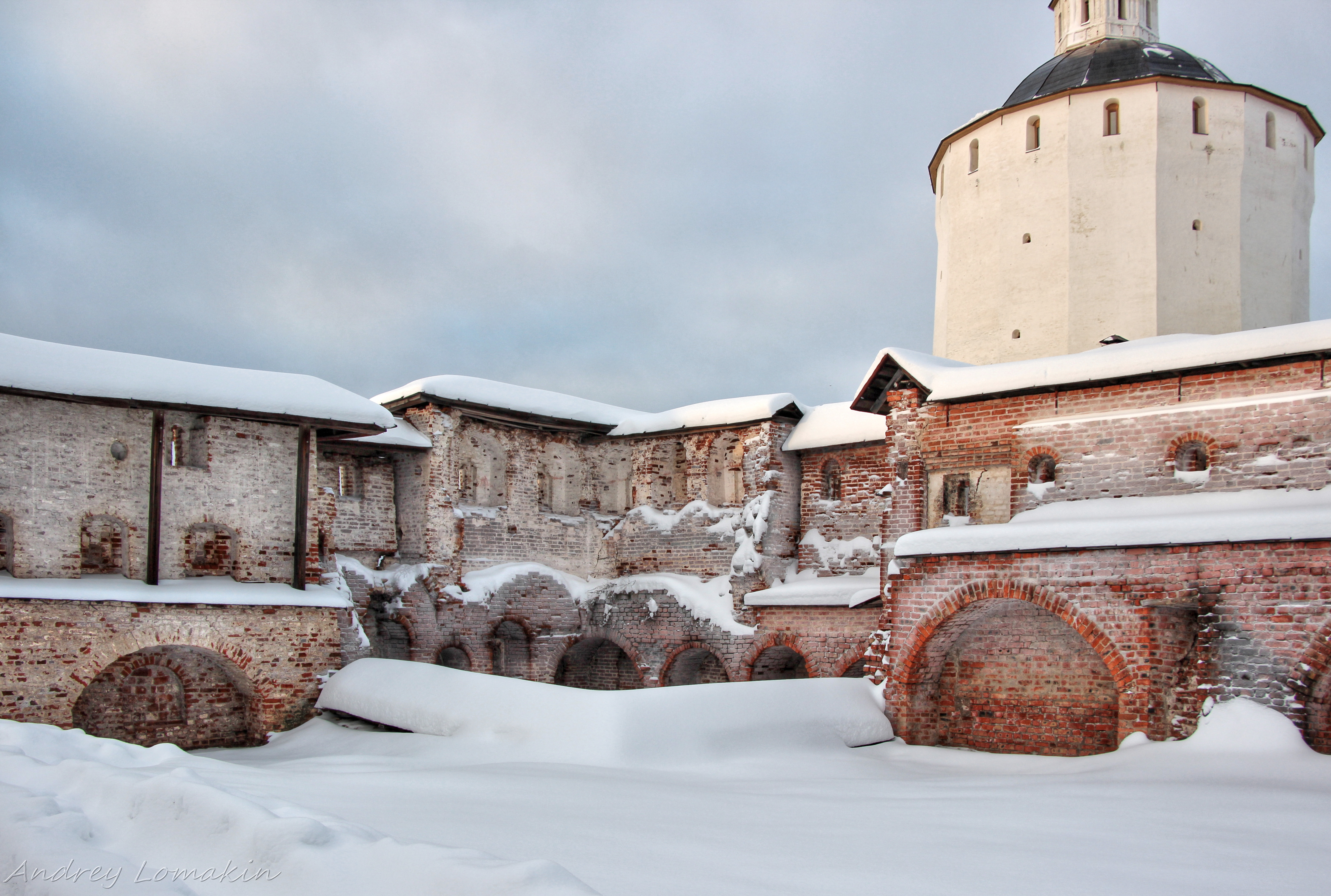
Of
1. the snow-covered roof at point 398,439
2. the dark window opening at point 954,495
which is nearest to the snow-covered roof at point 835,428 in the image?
the dark window opening at point 954,495

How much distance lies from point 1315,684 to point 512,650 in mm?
14558

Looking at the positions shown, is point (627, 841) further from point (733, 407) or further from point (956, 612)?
point (733, 407)

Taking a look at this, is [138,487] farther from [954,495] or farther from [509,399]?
[954,495]

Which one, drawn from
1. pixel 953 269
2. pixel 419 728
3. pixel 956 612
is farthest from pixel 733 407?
pixel 419 728

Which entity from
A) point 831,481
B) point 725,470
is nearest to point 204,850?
point 831,481

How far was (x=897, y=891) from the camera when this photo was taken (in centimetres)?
535

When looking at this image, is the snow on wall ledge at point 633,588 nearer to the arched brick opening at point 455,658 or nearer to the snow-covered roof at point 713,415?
the arched brick opening at point 455,658

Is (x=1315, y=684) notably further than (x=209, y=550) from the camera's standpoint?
No

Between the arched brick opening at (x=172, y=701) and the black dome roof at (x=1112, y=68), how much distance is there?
1672cm

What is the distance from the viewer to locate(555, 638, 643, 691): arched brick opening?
21.8 m

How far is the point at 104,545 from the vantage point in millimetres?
14828

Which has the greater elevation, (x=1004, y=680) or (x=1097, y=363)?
(x=1097, y=363)

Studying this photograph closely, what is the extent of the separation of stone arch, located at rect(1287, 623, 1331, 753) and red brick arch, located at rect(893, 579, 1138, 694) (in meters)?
1.58

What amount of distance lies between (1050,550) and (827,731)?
3.43m
